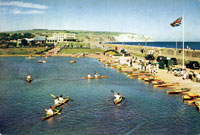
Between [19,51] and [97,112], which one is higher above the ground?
[19,51]

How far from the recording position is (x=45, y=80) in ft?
195

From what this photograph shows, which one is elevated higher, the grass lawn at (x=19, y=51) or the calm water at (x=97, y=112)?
the grass lawn at (x=19, y=51)

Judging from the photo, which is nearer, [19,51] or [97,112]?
[97,112]

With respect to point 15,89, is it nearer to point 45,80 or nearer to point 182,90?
point 45,80

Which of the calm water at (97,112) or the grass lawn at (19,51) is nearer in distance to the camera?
the calm water at (97,112)

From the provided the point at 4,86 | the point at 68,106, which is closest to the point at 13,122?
the point at 68,106

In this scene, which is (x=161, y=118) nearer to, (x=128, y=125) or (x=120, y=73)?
(x=128, y=125)

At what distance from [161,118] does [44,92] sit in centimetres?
2593

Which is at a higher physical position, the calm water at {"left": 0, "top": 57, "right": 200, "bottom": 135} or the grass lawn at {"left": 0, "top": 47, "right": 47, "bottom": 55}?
the grass lawn at {"left": 0, "top": 47, "right": 47, "bottom": 55}

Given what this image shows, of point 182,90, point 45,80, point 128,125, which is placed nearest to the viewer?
point 128,125

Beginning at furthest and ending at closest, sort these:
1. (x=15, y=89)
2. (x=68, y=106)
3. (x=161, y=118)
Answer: (x=15, y=89) → (x=68, y=106) → (x=161, y=118)

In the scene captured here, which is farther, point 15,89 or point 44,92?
point 15,89

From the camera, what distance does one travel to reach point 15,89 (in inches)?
1944

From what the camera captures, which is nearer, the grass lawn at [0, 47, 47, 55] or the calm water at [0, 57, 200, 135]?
the calm water at [0, 57, 200, 135]
